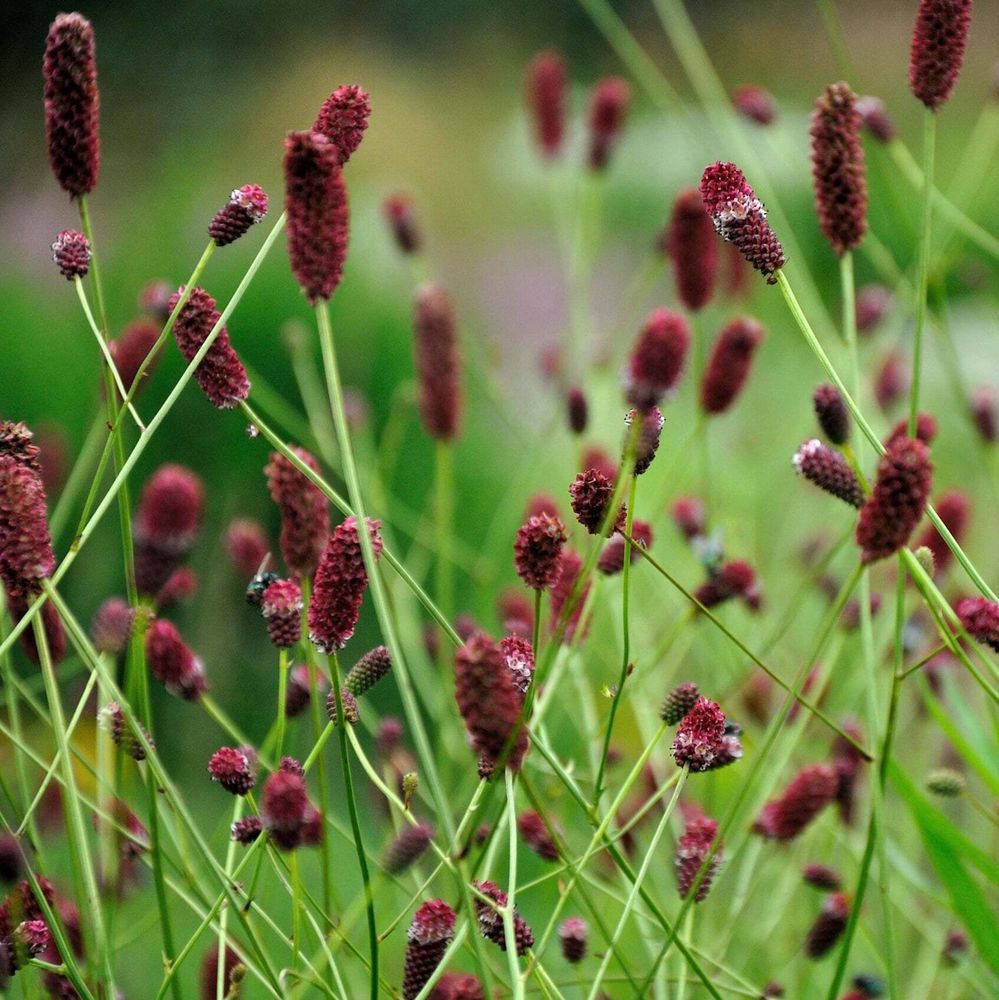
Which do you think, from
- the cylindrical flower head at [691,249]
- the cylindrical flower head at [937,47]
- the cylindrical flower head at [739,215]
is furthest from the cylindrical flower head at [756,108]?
the cylindrical flower head at [739,215]

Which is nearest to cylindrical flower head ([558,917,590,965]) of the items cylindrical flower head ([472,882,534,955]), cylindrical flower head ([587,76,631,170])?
cylindrical flower head ([472,882,534,955])

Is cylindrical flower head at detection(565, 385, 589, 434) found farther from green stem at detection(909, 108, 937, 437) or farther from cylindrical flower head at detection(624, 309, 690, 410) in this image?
cylindrical flower head at detection(624, 309, 690, 410)

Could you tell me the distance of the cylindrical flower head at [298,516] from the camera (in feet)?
1.58

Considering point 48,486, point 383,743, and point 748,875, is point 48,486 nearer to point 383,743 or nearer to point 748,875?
point 383,743

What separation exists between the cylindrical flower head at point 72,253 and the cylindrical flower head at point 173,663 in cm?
15

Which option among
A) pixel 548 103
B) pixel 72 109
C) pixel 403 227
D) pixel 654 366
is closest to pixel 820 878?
pixel 654 366

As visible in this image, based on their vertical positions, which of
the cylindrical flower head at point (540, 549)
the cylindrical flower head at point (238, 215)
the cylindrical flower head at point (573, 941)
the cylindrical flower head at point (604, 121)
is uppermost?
the cylindrical flower head at point (604, 121)

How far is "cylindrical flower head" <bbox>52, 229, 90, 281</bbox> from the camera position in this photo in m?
0.52

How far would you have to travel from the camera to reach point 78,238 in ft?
1.71

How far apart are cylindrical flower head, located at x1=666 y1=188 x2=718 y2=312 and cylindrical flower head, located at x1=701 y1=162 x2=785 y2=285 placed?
1.07 feet

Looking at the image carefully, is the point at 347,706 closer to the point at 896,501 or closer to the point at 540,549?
the point at 540,549

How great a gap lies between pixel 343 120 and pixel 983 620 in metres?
0.31

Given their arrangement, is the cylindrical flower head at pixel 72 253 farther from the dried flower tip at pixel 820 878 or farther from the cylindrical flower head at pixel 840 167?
the dried flower tip at pixel 820 878

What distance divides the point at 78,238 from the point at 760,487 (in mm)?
1269
